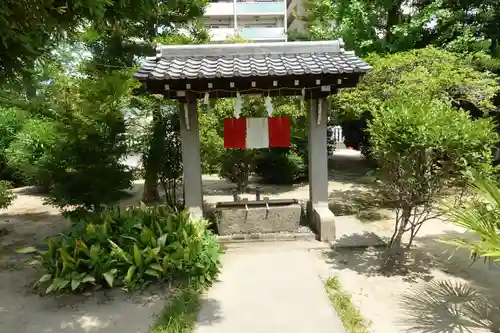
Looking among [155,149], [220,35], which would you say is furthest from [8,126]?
[220,35]

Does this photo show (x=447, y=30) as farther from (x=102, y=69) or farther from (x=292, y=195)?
(x=102, y=69)

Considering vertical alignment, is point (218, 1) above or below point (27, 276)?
above

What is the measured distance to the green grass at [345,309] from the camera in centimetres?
426

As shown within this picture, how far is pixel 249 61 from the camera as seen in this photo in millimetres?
7172

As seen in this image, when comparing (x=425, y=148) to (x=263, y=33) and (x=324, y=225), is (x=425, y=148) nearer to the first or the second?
(x=324, y=225)

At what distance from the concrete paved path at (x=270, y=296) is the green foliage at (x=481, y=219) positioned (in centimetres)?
158

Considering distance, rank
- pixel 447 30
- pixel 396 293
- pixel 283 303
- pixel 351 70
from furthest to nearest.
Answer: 1. pixel 447 30
2. pixel 351 70
3. pixel 396 293
4. pixel 283 303

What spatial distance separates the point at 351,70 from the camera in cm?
646

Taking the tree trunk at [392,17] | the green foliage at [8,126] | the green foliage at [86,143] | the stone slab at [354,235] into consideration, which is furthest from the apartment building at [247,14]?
the stone slab at [354,235]

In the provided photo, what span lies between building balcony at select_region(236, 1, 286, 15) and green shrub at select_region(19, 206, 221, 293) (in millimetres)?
33339

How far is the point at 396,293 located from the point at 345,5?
33.3 feet

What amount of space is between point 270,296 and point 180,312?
1152mm

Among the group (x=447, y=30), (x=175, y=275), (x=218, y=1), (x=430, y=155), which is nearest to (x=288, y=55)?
(x=430, y=155)

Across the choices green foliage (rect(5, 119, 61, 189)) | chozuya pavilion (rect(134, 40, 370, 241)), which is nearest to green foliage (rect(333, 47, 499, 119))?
chozuya pavilion (rect(134, 40, 370, 241))
